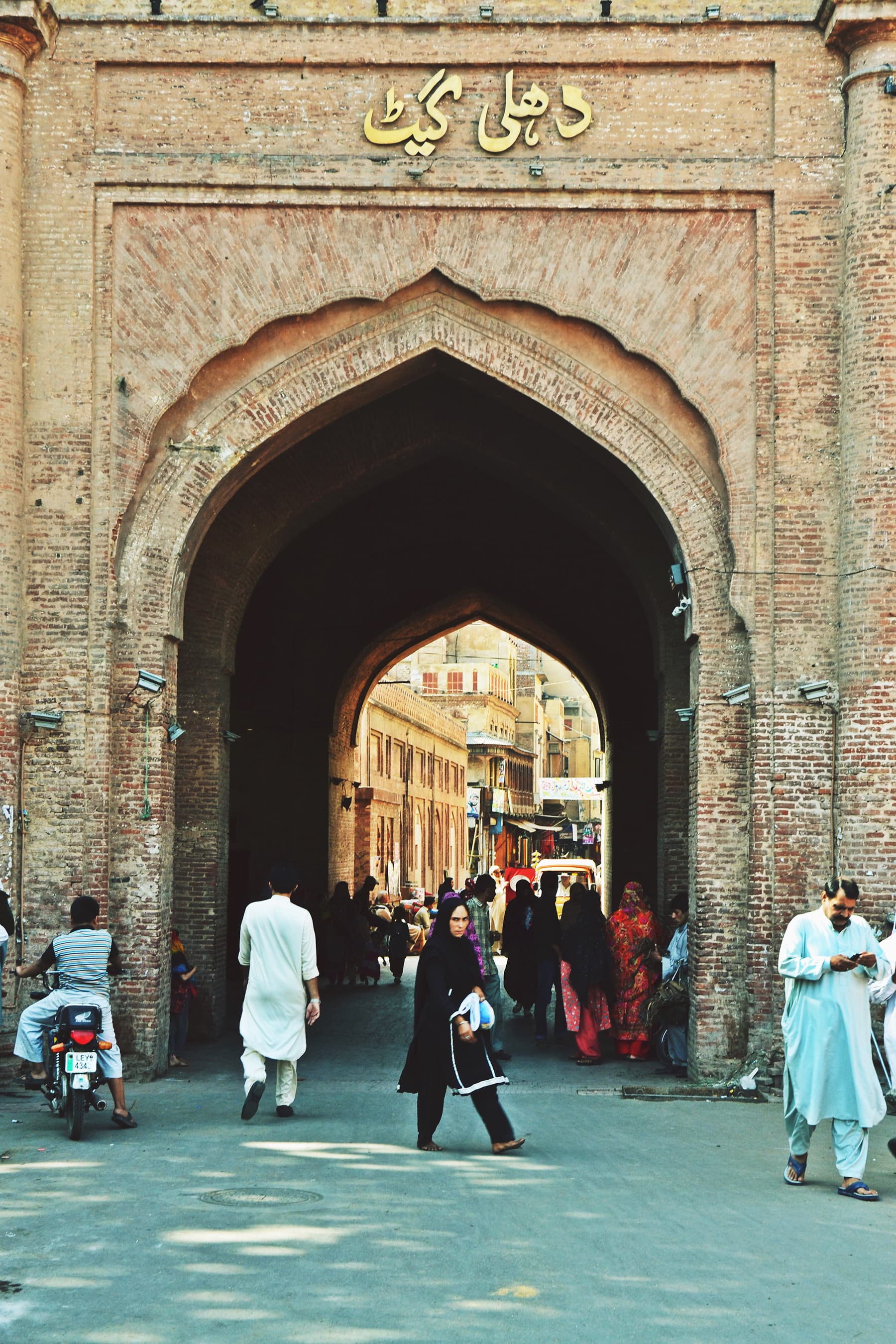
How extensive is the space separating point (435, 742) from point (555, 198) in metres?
33.4

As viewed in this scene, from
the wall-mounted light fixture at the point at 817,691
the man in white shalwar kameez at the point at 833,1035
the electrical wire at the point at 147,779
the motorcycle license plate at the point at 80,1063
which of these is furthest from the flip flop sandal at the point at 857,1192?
the electrical wire at the point at 147,779

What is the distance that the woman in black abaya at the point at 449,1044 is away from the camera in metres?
8.11

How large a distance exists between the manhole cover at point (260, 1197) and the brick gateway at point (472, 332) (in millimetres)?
4667

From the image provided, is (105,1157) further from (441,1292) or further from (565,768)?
(565,768)

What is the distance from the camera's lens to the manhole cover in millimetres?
6707

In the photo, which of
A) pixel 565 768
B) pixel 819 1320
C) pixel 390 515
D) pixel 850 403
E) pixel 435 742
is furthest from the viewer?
pixel 565 768

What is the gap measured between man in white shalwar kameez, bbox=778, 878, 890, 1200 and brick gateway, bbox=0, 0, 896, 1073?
12.0 ft

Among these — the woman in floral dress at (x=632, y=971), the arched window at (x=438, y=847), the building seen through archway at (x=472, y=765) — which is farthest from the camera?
the arched window at (x=438, y=847)

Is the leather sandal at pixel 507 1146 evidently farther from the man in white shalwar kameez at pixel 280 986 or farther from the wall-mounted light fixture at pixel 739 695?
the wall-mounted light fixture at pixel 739 695

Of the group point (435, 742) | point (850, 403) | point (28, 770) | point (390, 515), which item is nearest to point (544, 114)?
point (850, 403)

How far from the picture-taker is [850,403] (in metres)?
11.5

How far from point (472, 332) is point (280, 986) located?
5.50 meters

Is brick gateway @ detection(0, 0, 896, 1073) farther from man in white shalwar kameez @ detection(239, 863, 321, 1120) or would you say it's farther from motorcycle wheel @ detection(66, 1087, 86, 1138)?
motorcycle wheel @ detection(66, 1087, 86, 1138)

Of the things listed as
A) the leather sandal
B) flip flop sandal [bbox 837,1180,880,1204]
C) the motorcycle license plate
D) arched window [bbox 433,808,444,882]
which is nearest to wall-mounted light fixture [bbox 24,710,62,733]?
the motorcycle license plate
